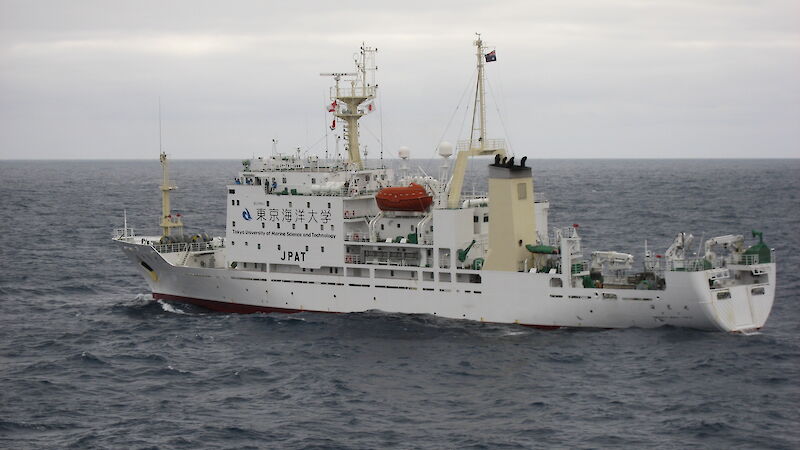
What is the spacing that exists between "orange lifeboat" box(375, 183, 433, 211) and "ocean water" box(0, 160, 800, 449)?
152 inches

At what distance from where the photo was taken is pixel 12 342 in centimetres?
3347

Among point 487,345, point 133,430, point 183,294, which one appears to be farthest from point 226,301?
point 133,430

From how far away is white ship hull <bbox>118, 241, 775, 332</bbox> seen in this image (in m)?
32.1

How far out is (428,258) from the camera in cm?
3553

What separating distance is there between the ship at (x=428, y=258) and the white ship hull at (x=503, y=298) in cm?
4

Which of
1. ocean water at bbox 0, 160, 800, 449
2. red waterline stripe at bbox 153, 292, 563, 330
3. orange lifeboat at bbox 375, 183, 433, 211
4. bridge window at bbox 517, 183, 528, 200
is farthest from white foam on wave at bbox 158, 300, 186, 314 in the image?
bridge window at bbox 517, 183, 528, 200

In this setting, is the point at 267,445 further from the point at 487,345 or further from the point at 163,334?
the point at 163,334

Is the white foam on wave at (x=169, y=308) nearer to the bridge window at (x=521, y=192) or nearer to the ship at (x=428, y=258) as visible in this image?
the ship at (x=428, y=258)

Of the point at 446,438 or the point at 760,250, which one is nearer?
the point at 446,438

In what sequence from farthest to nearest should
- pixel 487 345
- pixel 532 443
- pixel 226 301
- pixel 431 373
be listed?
pixel 226 301, pixel 487 345, pixel 431 373, pixel 532 443

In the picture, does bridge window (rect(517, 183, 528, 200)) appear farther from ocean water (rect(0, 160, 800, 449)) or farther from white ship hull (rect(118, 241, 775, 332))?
ocean water (rect(0, 160, 800, 449))

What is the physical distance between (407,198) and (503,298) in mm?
4987

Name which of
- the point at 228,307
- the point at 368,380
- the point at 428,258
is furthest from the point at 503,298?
the point at 228,307

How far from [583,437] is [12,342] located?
19.7 m
